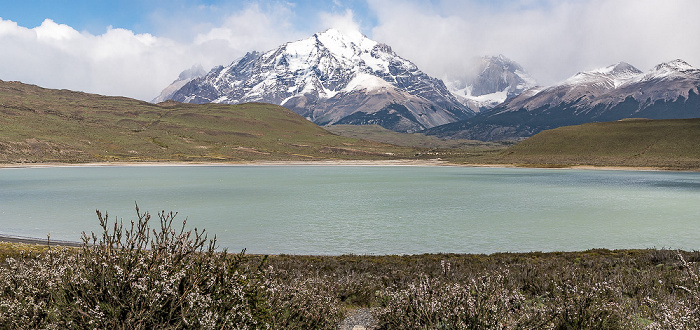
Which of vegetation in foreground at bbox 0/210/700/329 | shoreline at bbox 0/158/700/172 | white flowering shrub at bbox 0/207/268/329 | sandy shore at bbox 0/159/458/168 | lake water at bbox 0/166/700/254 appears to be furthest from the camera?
sandy shore at bbox 0/159/458/168

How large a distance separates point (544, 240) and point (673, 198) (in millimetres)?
36745

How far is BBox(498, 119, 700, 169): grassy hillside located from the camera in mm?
135000

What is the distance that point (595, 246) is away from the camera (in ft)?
87.3

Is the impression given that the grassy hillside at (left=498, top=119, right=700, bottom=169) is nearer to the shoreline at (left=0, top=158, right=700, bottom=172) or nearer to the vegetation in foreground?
the shoreline at (left=0, top=158, right=700, bottom=172)

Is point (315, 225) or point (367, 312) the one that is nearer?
point (367, 312)

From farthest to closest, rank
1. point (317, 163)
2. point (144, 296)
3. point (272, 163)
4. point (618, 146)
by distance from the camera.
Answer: point (317, 163) → point (272, 163) → point (618, 146) → point (144, 296)

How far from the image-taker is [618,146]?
154 m

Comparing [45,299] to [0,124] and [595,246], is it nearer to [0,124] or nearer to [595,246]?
[595,246]

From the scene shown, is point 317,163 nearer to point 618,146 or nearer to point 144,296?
point 618,146

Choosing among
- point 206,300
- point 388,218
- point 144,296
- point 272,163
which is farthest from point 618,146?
point 144,296

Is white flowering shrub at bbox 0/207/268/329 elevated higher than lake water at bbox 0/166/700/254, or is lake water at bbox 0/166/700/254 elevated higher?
white flowering shrub at bbox 0/207/268/329

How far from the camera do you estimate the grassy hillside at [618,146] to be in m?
135

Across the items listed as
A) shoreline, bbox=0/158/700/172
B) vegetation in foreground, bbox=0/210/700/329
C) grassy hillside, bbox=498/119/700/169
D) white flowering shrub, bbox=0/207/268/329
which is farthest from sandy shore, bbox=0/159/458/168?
white flowering shrub, bbox=0/207/268/329

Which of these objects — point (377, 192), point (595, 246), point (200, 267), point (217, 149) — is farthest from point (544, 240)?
point (217, 149)
